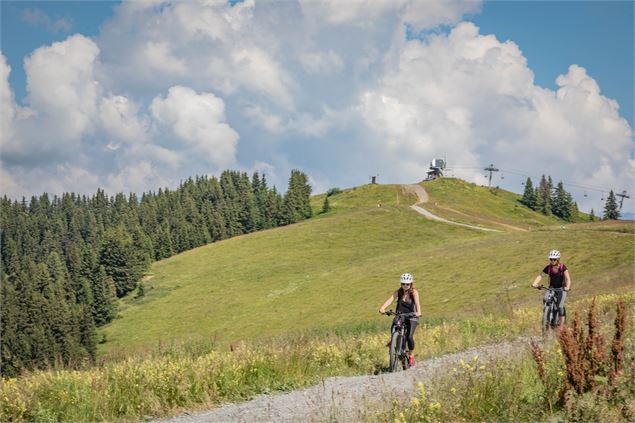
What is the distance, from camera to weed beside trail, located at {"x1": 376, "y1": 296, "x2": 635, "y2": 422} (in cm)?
656

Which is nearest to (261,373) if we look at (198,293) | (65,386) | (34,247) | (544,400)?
(65,386)

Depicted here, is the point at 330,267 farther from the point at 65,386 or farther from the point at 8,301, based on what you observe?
the point at 65,386

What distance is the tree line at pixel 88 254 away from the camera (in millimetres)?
76312

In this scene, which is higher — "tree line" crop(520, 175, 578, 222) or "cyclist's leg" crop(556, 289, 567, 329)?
"tree line" crop(520, 175, 578, 222)

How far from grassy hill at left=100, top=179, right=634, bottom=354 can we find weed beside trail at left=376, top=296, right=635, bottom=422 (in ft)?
71.5

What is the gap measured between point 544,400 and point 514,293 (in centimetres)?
4192

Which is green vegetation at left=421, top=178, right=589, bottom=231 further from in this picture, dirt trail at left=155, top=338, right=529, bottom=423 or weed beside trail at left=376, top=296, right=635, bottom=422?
weed beside trail at left=376, top=296, right=635, bottom=422

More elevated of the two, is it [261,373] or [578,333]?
[578,333]

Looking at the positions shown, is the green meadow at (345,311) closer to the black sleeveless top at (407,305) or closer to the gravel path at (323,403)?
the gravel path at (323,403)

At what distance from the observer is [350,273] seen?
77.8 m

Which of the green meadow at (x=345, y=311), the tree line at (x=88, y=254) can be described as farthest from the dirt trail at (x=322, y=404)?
the tree line at (x=88, y=254)

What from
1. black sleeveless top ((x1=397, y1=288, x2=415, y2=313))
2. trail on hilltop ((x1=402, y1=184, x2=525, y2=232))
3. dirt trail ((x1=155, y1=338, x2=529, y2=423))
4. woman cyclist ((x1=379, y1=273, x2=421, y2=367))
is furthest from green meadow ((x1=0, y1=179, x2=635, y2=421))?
trail on hilltop ((x1=402, y1=184, x2=525, y2=232))

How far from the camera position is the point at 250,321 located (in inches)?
2564

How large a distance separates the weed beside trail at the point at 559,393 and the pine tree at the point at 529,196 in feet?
551
